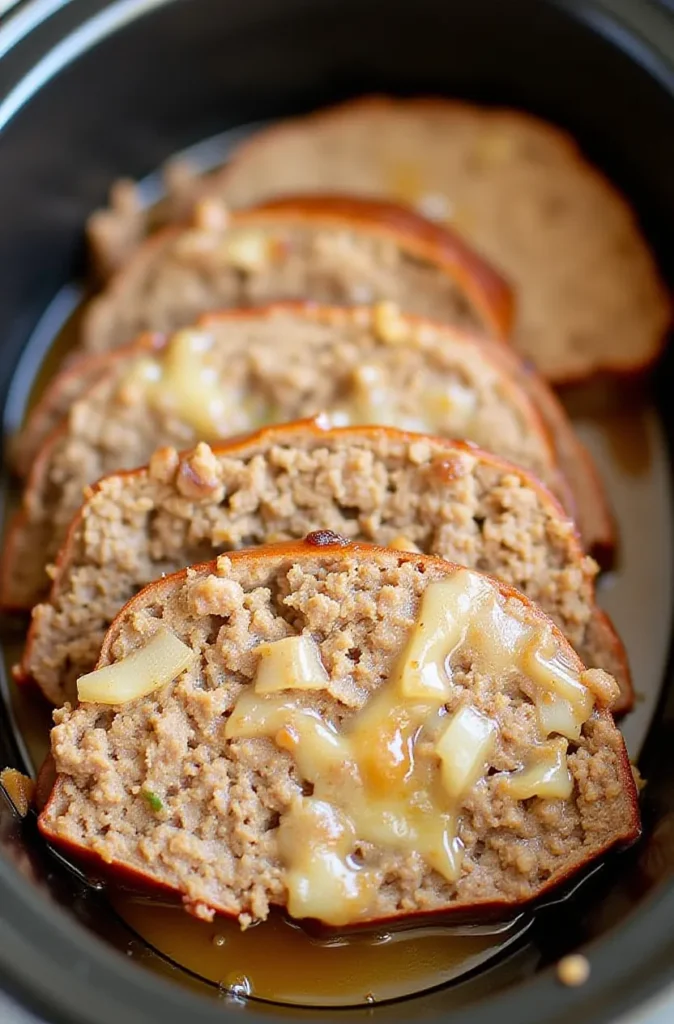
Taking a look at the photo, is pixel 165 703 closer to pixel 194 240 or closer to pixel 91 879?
pixel 91 879

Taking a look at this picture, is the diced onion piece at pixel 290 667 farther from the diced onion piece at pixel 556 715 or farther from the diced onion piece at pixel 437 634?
the diced onion piece at pixel 556 715

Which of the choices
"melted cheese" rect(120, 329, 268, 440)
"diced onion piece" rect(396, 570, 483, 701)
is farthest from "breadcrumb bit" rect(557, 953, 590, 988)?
"melted cheese" rect(120, 329, 268, 440)

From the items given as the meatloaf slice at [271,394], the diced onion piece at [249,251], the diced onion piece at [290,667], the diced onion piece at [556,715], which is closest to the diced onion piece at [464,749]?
the diced onion piece at [556,715]

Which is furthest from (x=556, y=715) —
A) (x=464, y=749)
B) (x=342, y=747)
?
(x=342, y=747)

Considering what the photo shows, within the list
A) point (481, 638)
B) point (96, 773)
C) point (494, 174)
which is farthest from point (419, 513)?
point (494, 174)

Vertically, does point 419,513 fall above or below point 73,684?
above
